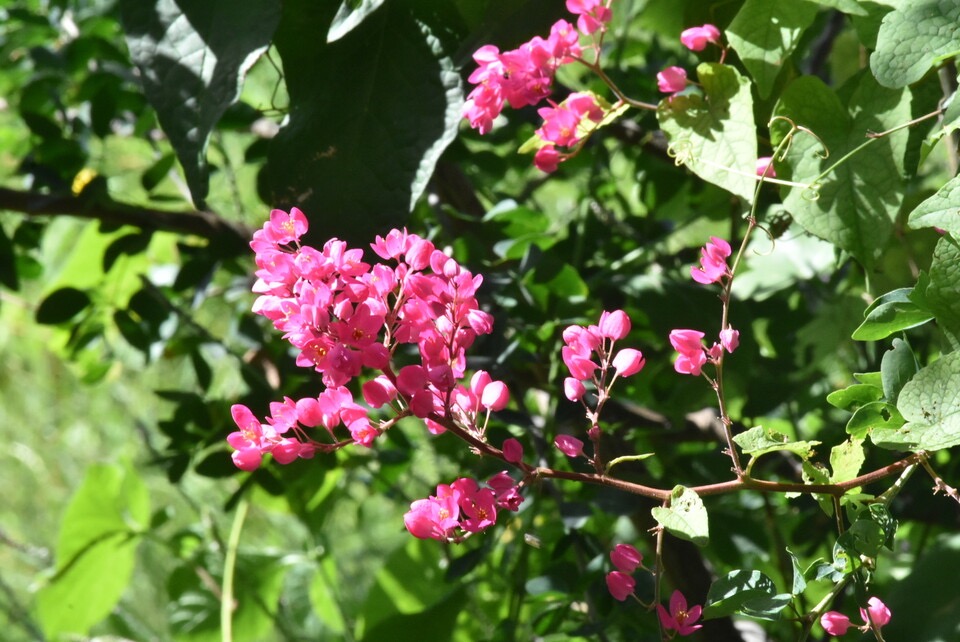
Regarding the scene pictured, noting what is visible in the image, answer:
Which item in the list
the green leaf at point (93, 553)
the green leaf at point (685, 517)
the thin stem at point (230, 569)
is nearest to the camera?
the green leaf at point (685, 517)

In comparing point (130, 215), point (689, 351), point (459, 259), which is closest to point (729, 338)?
point (689, 351)

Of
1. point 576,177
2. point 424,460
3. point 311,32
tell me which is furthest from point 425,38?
point 424,460

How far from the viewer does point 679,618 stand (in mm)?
335

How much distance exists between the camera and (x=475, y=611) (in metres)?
0.79

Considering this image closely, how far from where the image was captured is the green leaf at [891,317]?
13.3 inches

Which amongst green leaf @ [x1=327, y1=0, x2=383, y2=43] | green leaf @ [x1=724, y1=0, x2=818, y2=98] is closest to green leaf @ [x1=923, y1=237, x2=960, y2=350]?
green leaf @ [x1=724, y1=0, x2=818, y2=98]

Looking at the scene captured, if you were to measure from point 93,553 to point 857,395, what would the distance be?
0.74 meters

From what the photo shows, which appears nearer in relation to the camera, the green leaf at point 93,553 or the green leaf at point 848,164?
the green leaf at point 848,164

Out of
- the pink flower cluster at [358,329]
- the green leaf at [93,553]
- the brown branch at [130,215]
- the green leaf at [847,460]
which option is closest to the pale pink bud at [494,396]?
the pink flower cluster at [358,329]

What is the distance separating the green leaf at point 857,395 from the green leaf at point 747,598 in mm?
68

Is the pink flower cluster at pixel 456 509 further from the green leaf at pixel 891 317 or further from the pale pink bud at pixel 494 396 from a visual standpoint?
the green leaf at pixel 891 317

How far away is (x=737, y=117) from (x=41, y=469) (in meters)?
1.27

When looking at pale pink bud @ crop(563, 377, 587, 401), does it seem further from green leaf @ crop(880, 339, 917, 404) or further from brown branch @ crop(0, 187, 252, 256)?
brown branch @ crop(0, 187, 252, 256)

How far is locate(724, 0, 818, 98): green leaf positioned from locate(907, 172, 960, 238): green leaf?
0.10 meters
